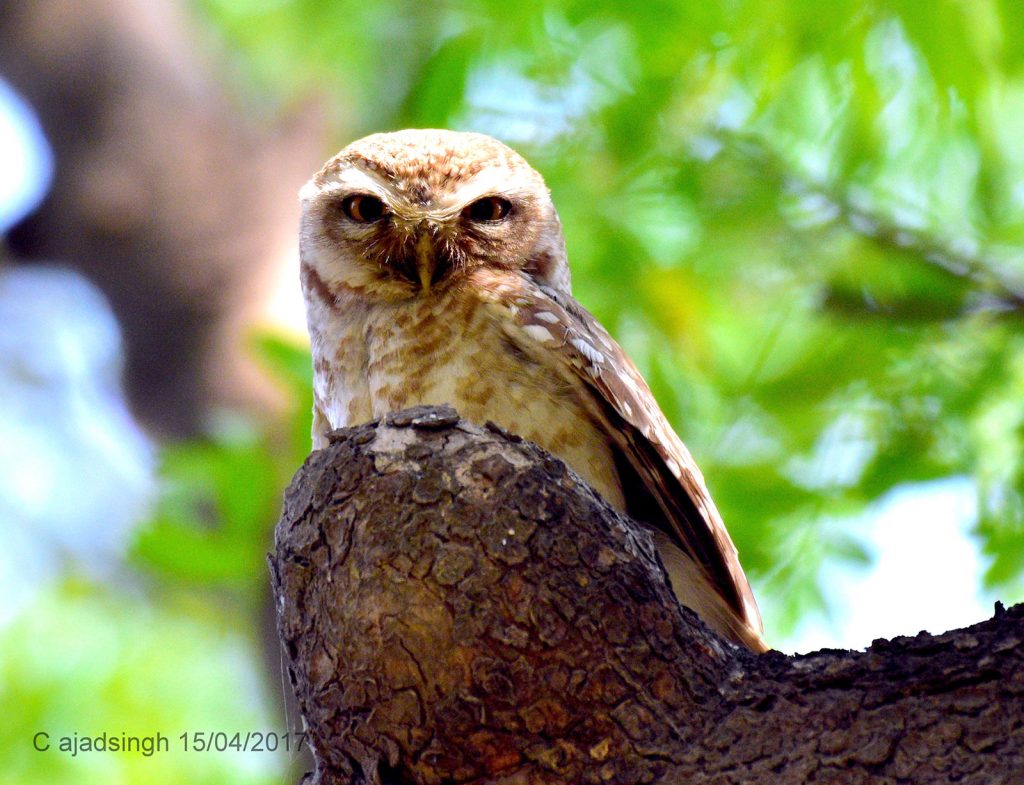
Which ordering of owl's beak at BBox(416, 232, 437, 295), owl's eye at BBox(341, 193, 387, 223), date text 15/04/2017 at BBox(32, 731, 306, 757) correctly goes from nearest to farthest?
1. owl's beak at BBox(416, 232, 437, 295)
2. owl's eye at BBox(341, 193, 387, 223)
3. date text 15/04/2017 at BBox(32, 731, 306, 757)

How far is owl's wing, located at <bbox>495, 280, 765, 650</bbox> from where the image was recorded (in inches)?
146

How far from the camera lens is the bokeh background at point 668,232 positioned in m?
4.50

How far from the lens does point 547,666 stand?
2.48 metres

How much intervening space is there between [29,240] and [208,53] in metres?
1.78

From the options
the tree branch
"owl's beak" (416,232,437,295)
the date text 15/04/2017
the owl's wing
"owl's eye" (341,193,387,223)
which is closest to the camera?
the owl's wing

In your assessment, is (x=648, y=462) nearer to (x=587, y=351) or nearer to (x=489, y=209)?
(x=587, y=351)

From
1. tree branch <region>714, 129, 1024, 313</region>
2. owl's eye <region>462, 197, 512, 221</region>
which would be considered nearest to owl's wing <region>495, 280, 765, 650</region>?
owl's eye <region>462, 197, 512, 221</region>

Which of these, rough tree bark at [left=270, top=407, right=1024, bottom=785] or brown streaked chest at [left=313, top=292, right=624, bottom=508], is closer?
rough tree bark at [left=270, top=407, right=1024, bottom=785]

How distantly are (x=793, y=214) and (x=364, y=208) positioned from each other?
180cm

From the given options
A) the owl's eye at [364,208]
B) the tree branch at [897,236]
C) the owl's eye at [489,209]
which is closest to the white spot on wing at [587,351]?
Result: the owl's eye at [489,209]

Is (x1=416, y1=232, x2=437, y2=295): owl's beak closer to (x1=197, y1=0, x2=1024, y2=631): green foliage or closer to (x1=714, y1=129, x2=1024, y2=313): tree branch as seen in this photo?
(x1=197, y1=0, x2=1024, y2=631): green foliage

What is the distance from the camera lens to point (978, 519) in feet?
14.0

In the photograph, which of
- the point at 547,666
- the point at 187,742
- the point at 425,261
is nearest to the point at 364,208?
the point at 425,261

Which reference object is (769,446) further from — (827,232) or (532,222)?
(532,222)
